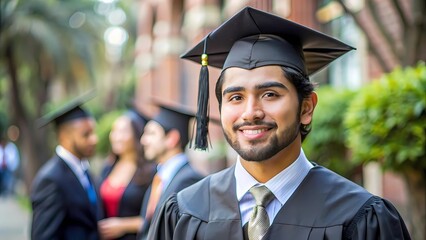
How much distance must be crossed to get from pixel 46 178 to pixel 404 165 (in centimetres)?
269

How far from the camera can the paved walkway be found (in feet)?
42.3

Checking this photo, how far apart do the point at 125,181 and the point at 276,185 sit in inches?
141

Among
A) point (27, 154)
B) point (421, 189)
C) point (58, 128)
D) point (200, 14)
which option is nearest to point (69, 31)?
point (27, 154)

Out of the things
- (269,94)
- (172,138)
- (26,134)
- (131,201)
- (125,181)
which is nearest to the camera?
(269,94)

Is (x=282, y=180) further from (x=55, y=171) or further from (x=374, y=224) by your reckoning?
(x=55, y=171)

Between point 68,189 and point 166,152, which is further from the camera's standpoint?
point 68,189

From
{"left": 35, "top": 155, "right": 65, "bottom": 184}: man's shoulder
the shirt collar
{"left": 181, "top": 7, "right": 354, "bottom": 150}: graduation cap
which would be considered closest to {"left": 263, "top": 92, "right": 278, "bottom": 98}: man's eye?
{"left": 181, "top": 7, "right": 354, "bottom": 150}: graduation cap

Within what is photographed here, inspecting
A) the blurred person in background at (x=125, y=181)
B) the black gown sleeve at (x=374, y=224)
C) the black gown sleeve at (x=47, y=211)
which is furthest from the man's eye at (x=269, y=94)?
the blurred person in background at (x=125, y=181)

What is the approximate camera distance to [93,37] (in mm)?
19219

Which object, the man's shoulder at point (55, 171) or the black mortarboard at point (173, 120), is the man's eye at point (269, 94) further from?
the man's shoulder at point (55, 171)

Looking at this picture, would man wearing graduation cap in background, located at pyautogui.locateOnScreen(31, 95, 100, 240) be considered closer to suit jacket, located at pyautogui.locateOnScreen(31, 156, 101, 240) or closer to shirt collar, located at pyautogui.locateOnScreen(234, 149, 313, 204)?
suit jacket, located at pyautogui.locateOnScreen(31, 156, 101, 240)

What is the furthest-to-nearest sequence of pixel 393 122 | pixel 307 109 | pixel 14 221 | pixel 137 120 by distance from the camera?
pixel 14 221 < pixel 137 120 < pixel 393 122 < pixel 307 109

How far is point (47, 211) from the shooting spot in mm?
4922

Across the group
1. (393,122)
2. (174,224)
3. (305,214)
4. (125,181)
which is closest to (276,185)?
(305,214)
